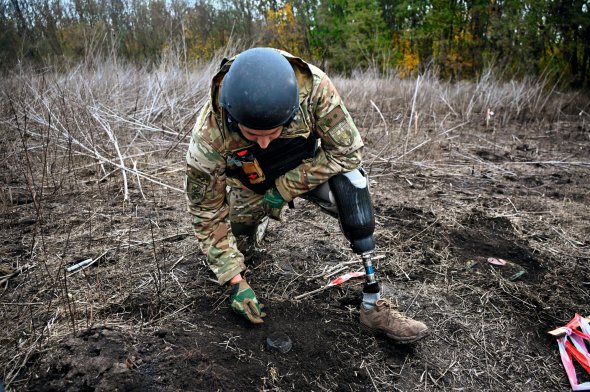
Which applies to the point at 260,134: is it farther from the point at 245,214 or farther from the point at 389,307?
the point at 389,307

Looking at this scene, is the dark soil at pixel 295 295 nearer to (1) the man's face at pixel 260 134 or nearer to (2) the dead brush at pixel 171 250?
(2) the dead brush at pixel 171 250

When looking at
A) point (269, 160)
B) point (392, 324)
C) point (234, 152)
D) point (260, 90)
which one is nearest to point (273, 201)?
point (269, 160)

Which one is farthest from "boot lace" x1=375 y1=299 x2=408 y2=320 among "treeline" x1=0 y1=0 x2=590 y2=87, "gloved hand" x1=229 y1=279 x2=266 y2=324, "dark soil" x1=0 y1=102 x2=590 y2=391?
"treeline" x1=0 y1=0 x2=590 y2=87

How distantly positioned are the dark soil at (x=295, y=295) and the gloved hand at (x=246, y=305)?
51mm

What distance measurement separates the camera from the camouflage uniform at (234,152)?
5.60ft

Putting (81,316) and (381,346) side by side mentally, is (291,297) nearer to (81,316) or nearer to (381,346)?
(381,346)

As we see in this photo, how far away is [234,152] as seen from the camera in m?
1.78

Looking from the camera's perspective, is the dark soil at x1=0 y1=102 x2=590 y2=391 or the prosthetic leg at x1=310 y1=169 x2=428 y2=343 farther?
the prosthetic leg at x1=310 y1=169 x2=428 y2=343

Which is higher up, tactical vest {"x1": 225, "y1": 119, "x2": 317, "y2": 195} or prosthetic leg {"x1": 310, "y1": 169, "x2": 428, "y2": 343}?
tactical vest {"x1": 225, "y1": 119, "x2": 317, "y2": 195}

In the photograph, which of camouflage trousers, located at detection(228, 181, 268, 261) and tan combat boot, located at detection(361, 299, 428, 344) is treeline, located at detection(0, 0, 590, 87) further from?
tan combat boot, located at detection(361, 299, 428, 344)

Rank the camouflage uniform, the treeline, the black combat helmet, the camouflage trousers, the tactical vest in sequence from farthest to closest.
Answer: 1. the treeline
2. the camouflage trousers
3. the tactical vest
4. the camouflage uniform
5. the black combat helmet

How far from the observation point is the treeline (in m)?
5.43

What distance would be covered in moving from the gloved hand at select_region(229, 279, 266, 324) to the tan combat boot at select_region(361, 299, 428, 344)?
18.9 inches

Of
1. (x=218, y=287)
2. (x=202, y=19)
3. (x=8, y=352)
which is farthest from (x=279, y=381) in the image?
(x=202, y=19)
